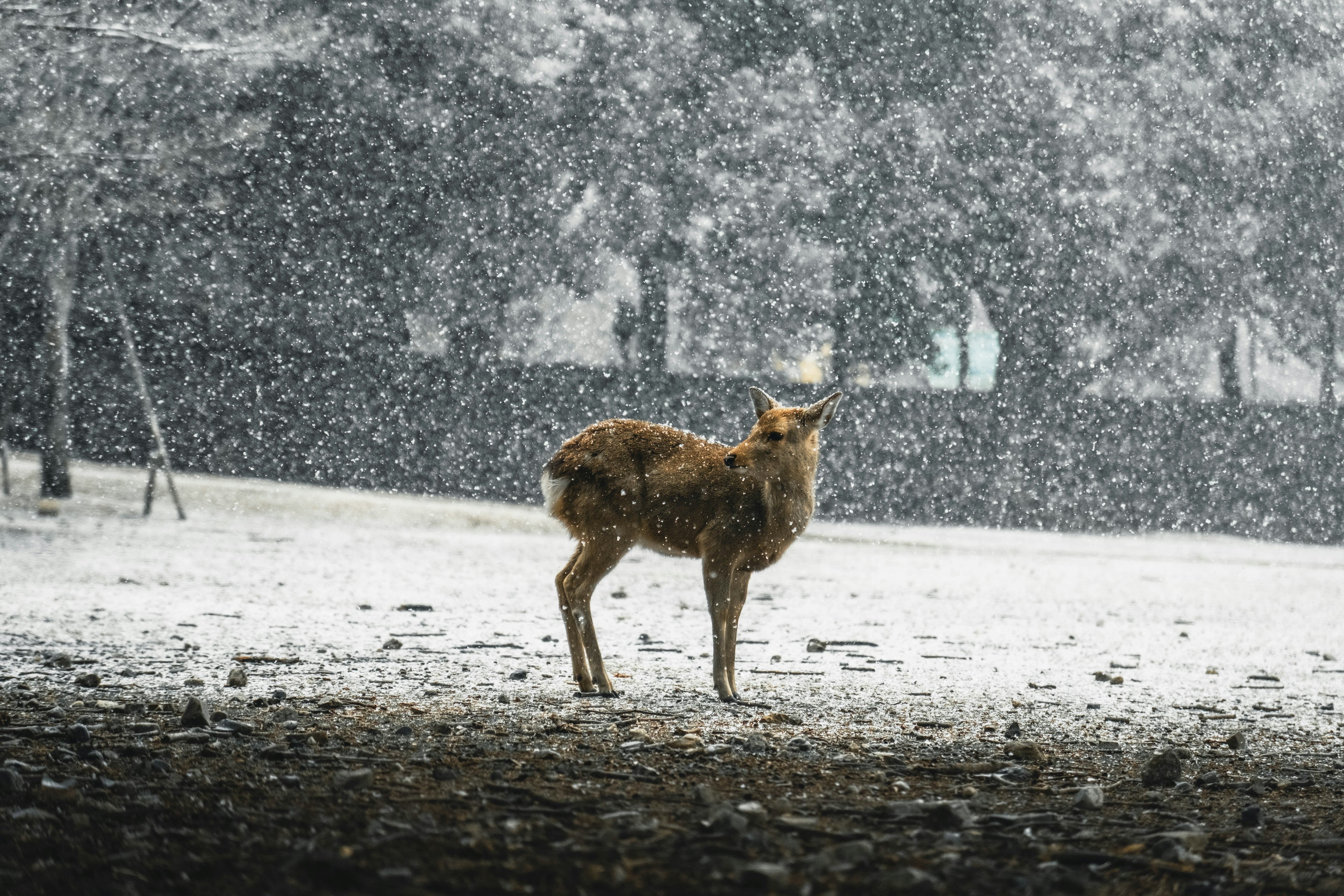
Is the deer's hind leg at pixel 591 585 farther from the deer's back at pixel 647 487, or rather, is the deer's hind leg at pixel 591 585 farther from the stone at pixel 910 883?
the stone at pixel 910 883

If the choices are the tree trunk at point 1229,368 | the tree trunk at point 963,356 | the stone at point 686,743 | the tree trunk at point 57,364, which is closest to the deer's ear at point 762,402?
the stone at point 686,743

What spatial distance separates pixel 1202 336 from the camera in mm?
19953

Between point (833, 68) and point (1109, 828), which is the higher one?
point (833, 68)

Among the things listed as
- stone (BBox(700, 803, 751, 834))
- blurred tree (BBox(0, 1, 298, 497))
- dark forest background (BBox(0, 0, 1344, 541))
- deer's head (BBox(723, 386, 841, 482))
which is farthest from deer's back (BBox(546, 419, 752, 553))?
dark forest background (BBox(0, 0, 1344, 541))

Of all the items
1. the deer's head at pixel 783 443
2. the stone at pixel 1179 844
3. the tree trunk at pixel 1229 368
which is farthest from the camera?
the tree trunk at pixel 1229 368

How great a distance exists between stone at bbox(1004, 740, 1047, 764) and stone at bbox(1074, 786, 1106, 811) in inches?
21.1

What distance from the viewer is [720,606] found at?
16.7 ft

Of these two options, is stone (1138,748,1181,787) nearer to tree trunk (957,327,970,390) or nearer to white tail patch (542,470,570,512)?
white tail patch (542,470,570,512)

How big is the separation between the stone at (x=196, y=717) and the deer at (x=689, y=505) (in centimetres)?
138

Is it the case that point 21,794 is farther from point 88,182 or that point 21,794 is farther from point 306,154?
point 306,154

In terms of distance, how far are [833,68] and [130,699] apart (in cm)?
1584

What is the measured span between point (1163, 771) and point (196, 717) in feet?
9.83


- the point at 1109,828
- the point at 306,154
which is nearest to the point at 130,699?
the point at 1109,828

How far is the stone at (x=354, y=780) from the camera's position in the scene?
361 cm
